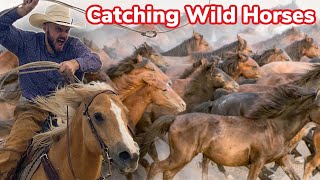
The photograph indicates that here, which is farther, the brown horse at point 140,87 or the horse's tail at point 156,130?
the brown horse at point 140,87

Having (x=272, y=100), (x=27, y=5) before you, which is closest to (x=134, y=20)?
(x=272, y=100)

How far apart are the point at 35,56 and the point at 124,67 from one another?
332 centimetres

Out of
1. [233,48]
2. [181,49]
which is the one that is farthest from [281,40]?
[233,48]

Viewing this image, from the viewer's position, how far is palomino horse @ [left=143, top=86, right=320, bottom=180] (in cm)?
609

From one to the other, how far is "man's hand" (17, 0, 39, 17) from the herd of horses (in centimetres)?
58

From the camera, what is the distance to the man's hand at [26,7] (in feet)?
10.9

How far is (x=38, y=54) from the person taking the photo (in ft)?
11.6

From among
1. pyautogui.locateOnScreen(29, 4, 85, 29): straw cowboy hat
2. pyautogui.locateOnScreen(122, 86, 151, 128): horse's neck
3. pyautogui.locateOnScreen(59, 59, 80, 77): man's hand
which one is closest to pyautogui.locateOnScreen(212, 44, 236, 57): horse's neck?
pyautogui.locateOnScreen(122, 86, 151, 128): horse's neck

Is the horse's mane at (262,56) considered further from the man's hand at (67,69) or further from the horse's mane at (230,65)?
the man's hand at (67,69)

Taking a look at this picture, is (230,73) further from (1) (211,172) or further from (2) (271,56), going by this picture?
(2) (271,56)

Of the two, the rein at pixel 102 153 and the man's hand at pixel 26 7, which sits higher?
the man's hand at pixel 26 7

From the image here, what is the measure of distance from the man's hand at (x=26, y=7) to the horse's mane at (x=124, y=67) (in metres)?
3.39

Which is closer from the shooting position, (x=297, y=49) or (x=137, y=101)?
(x=137, y=101)

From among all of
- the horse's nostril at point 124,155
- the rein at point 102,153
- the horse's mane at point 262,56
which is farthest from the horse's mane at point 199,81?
the horse's nostril at point 124,155
